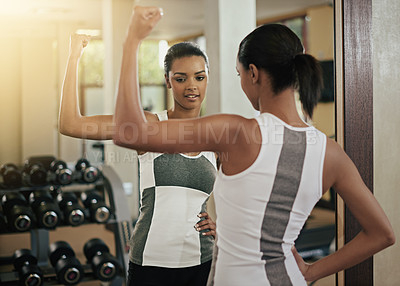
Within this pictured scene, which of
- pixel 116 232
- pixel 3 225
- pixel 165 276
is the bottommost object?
pixel 116 232

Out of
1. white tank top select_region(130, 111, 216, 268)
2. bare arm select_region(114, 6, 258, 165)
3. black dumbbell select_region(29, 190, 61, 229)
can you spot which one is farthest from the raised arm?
black dumbbell select_region(29, 190, 61, 229)

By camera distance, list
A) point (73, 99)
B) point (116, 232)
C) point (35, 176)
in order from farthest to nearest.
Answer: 1. point (35, 176)
2. point (116, 232)
3. point (73, 99)

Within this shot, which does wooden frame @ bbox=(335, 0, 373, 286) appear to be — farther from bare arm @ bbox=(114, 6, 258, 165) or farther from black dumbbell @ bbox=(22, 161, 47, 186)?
black dumbbell @ bbox=(22, 161, 47, 186)

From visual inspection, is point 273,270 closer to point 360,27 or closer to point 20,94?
point 360,27

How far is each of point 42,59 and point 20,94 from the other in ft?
2.40

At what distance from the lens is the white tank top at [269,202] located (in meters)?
0.89

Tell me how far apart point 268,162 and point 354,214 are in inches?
10.6

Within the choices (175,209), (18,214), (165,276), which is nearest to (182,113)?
(175,209)

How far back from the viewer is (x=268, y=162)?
883mm

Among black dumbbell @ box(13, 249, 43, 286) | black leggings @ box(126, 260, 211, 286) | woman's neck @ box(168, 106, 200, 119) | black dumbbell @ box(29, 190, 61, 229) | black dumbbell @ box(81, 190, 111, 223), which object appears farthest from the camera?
black dumbbell @ box(81, 190, 111, 223)

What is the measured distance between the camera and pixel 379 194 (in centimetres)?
167

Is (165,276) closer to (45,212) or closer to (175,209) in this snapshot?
(175,209)

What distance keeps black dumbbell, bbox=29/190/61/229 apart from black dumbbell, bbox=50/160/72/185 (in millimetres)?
213

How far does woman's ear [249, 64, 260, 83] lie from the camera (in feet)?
3.05
